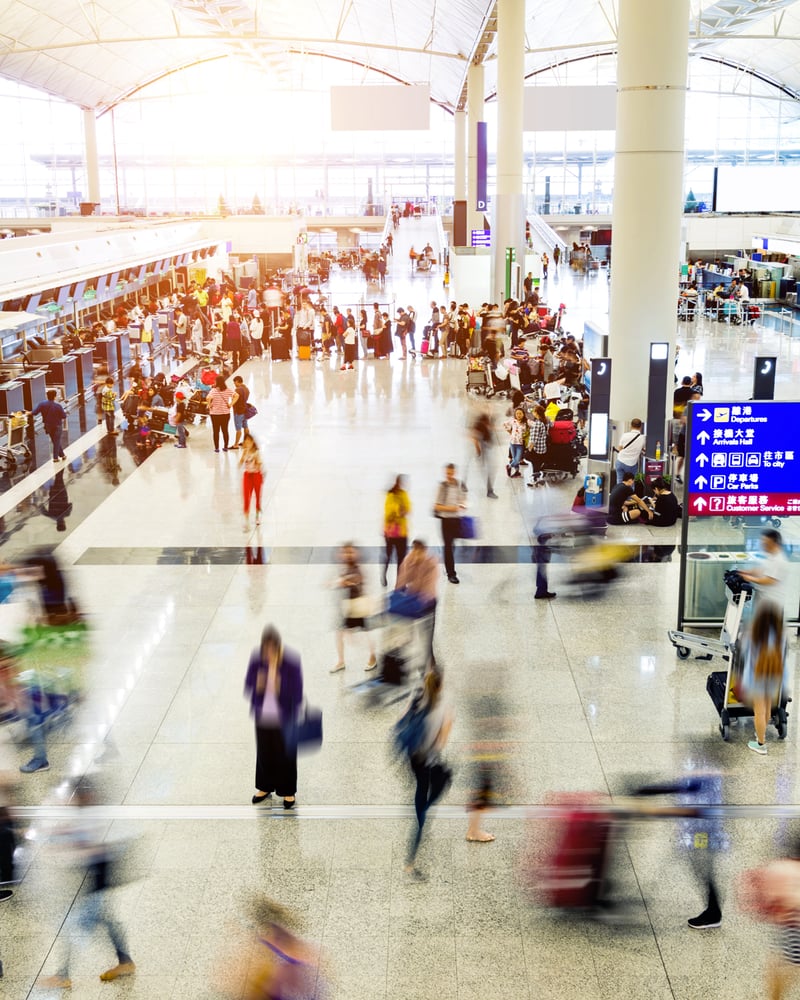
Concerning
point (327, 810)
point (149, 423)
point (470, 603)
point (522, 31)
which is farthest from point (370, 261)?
point (327, 810)

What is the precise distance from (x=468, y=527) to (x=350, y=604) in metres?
3.64

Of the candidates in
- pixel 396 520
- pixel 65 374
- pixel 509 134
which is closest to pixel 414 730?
pixel 396 520

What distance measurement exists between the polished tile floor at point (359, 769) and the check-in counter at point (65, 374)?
26.3 ft

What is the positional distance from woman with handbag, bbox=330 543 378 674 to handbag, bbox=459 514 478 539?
225 centimetres

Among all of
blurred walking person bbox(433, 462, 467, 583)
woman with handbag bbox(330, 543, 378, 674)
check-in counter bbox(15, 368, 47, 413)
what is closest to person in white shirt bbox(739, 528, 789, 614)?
woman with handbag bbox(330, 543, 378, 674)

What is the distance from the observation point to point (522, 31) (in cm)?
3006

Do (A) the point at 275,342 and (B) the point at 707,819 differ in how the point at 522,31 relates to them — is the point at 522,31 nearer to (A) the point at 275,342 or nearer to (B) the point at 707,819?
(A) the point at 275,342

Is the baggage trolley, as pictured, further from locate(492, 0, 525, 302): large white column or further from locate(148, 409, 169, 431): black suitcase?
locate(492, 0, 525, 302): large white column

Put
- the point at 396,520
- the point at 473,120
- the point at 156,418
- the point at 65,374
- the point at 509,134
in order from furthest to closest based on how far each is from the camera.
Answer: the point at 473,120, the point at 509,134, the point at 65,374, the point at 156,418, the point at 396,520

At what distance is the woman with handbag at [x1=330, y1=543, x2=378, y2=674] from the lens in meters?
9.10

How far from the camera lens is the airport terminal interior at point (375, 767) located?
5609 mm

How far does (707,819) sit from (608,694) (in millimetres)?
1913

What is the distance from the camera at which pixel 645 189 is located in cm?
1400

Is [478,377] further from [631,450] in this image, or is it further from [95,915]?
[95,915]
